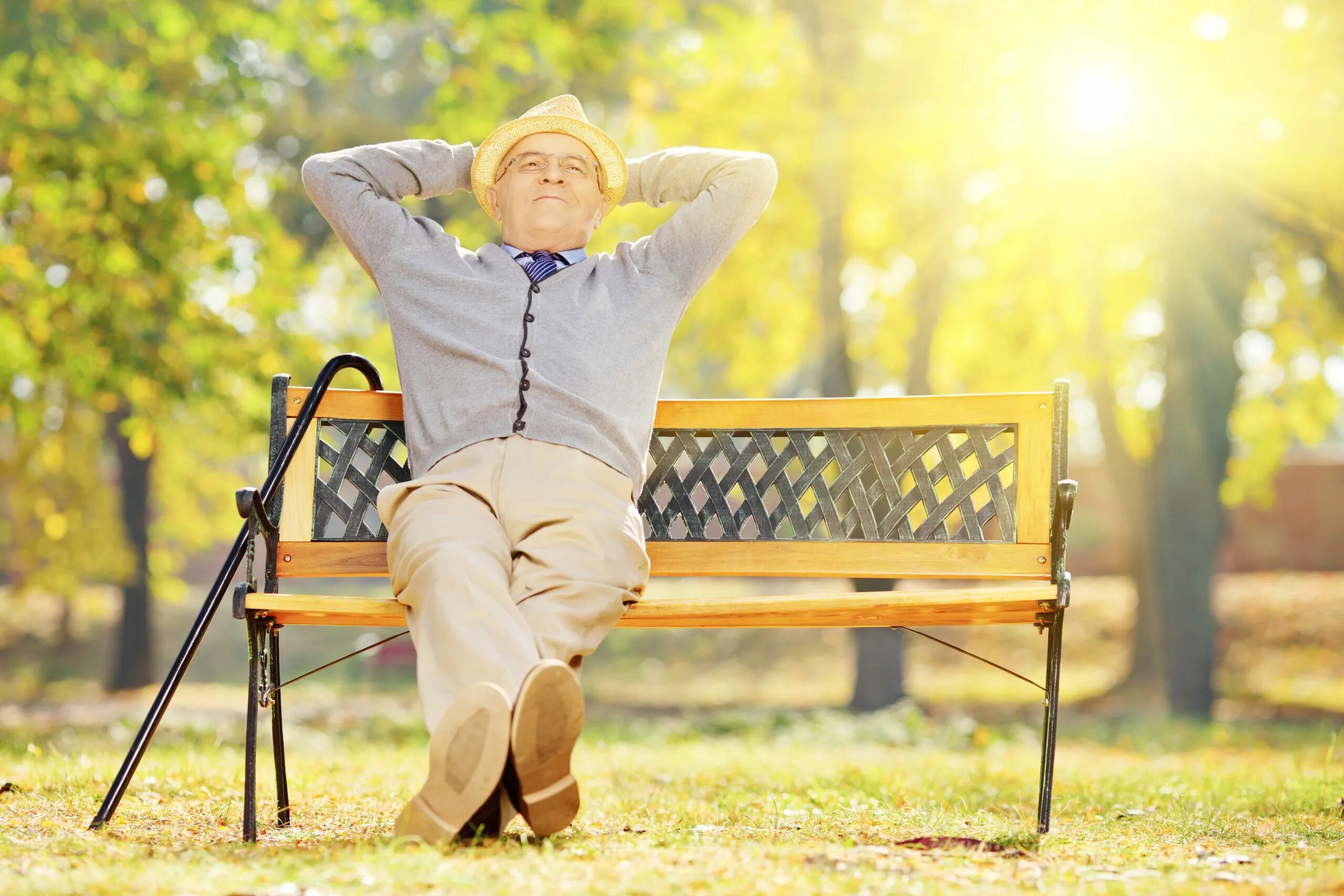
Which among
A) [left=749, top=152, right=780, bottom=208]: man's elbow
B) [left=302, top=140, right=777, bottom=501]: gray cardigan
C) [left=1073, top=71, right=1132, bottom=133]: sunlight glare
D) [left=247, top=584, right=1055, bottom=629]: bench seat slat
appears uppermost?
[left=1073, top=71, right=1132, bottom=133]: sunlight glare

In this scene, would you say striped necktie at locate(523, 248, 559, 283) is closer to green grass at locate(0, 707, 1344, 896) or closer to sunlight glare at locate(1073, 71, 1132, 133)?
green grass at locate(0, 707, 1344, 896)

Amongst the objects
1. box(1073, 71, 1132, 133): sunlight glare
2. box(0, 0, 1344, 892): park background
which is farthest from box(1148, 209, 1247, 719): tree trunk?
box(1073, 71, 1132, 133): sunlight glare

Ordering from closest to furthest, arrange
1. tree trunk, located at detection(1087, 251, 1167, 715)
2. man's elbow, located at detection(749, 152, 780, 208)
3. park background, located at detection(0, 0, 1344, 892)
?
man's elbow, located at detection(749, 152, 780, 208) < park background, located at detection(0, 0, 1344, 892) < tree trunk, located at detection(1087, 251, 1167, 715)

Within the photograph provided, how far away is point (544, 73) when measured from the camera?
31.9 ft

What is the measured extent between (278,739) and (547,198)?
1641 millimetres

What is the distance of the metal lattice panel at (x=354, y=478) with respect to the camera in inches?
142

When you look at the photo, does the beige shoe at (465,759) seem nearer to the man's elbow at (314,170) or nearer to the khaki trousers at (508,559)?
the khaki trousers at (508,559)

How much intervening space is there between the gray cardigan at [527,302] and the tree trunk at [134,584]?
11.1m

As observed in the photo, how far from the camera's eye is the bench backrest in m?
3.52

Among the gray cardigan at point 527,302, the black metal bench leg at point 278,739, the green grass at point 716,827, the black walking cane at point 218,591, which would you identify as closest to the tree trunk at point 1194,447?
the green grass at point 716,827

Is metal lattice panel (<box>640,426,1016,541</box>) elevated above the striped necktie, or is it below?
below

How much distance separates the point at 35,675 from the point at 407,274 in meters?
16.3

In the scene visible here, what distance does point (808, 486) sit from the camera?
372cm

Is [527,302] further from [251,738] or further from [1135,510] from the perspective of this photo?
[1135,510]
